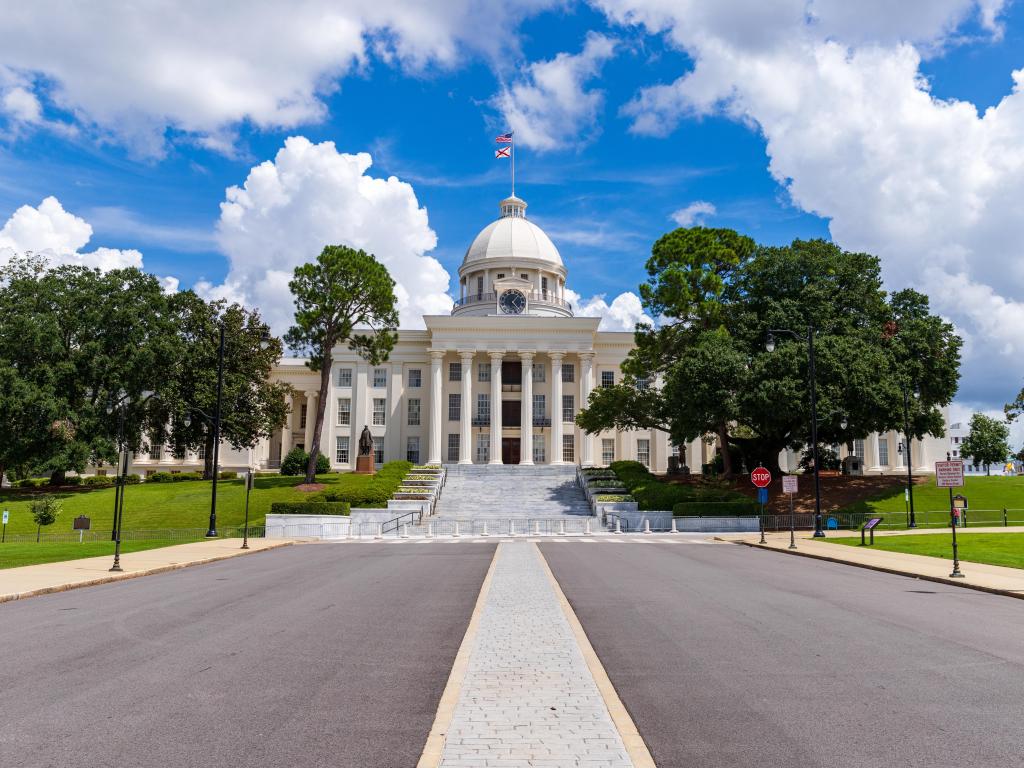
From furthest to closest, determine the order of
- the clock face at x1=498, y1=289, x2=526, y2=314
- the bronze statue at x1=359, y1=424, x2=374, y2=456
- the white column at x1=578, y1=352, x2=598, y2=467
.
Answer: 1. the clock face at x1=498, y1=289, x2=526, y2=314
2. the white column at x1=578, y1=352, x2=598, y2=467
3. the bronze statue at x1=359, y1=424, x2=374, y2=456

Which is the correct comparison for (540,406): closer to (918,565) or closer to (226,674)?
Result: (918,565)

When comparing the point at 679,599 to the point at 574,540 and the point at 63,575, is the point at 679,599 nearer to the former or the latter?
the point at 63,575

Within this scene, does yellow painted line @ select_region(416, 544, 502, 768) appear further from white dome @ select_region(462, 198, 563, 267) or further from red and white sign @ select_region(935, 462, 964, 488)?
white dome @ select_region(462, 198, 563, 267)

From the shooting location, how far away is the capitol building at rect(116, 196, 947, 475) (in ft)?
225

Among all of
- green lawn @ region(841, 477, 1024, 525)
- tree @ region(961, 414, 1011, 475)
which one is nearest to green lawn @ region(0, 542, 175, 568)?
green lawn @ region(841, 477, 1024, 525)

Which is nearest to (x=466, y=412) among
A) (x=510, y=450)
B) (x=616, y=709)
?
(x=510, y=450)

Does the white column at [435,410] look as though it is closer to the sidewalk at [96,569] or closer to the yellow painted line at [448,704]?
the sidewalk at [96,569]

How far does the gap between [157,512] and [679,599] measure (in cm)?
4121

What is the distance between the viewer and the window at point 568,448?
232 ft

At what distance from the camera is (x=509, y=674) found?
7477mm

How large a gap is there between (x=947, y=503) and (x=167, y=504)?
47487 mm

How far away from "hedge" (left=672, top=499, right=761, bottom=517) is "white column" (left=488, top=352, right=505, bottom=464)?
1103 inches

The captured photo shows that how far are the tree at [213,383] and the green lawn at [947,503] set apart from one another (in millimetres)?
41952

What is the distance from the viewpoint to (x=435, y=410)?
6800 centimetres
